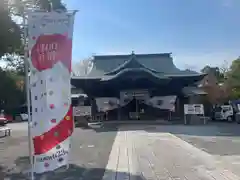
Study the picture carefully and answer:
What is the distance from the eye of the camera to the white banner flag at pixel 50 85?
5633 mm

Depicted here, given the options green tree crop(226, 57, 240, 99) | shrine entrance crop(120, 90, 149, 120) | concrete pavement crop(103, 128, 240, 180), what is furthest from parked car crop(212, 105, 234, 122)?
concrete pavement crop(103, 128, 240, 180)

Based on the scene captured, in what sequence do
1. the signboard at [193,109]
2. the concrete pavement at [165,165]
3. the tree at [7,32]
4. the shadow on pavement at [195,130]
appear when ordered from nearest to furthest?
1. the concrete pavement at [165,165]
2. the tree at [7,32]
3. the shadow on pavement at [195,130]
4. the signboard at [193,109]

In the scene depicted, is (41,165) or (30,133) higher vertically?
(30,133)

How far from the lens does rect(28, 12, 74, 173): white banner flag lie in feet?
18.5

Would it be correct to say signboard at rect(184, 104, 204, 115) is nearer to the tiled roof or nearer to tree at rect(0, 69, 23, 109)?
the tiled roof

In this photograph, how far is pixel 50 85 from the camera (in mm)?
5723

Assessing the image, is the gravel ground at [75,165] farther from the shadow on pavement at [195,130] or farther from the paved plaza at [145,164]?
the shadow on pavement at [195,130]

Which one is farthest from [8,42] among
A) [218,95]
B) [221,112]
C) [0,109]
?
[218,95]

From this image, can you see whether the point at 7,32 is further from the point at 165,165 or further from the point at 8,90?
the point at 165,165

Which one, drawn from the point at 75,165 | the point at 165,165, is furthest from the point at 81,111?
the point at 165,165

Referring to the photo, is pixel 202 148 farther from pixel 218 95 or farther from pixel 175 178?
pixel 218 95

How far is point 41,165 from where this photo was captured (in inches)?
222

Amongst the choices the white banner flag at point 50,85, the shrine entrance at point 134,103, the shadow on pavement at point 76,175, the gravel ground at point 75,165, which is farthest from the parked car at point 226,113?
the white banner flag at point 50,85

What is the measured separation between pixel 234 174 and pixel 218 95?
30.8 meters
